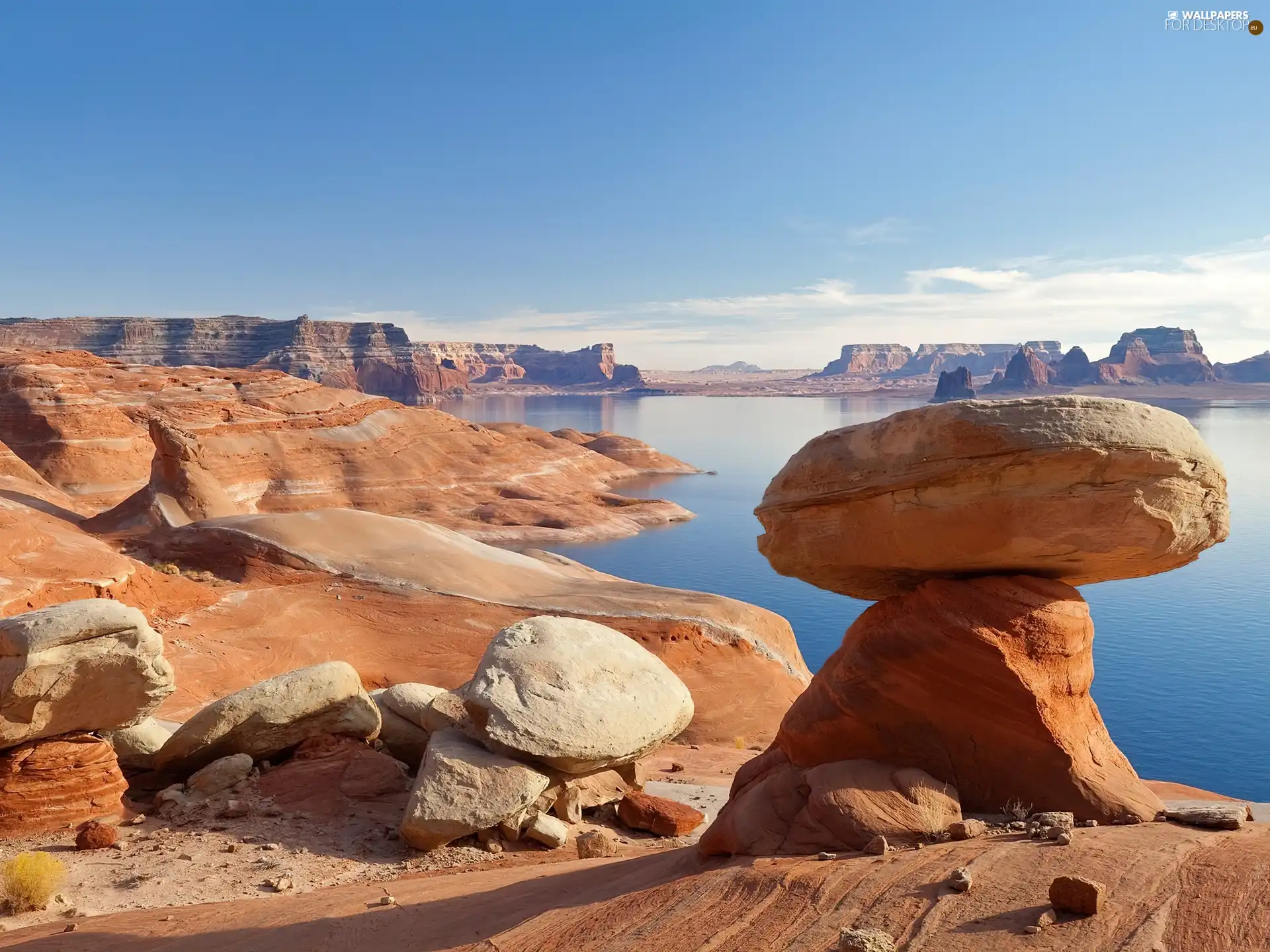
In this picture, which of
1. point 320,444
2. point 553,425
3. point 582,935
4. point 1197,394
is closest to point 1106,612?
point 582,935

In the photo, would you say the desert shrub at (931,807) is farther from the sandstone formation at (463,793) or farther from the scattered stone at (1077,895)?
the sandstone formation at (463,793)

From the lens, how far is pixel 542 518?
54781mm

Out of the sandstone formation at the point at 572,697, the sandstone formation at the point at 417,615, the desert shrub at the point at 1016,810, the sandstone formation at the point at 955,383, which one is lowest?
the sandstone formation at the point at 417,615

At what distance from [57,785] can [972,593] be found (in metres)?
10.6

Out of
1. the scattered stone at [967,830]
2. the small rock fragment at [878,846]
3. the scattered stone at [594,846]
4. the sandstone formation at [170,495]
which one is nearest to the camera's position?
the small rock fragment at [878,846]

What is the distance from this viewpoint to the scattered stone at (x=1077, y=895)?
514 cm

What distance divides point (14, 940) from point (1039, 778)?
8877 millimetres

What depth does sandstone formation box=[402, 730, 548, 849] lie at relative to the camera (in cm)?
1030

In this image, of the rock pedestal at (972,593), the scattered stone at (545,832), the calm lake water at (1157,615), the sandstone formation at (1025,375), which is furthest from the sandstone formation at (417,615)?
the sandstone formation at (1025,375)

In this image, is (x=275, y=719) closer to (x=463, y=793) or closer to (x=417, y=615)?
(x=463, y=793)

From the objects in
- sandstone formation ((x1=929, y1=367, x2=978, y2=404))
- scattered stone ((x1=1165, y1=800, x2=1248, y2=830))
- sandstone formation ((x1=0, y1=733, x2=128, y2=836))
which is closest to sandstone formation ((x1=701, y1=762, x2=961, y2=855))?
scattered stone ((x1=1165, y1=800, x2=1248, y2=830))

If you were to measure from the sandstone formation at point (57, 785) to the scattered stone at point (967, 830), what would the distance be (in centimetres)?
967

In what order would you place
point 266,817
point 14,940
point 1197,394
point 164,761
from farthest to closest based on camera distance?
point 1197,394 < point 164,761 < point 266,817 < point 14,940

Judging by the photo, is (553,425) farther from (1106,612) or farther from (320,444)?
(1106,612)
